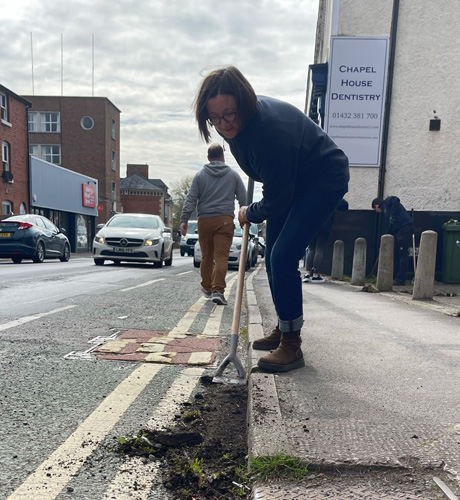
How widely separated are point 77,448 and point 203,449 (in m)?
0.51

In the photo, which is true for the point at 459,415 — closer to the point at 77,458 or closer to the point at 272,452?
the point at 272,452

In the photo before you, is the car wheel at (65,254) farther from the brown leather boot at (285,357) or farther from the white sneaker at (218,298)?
the brown leather boot at (285,357)

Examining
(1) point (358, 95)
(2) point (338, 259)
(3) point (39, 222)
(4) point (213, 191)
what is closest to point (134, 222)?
(3) point (39, 222)

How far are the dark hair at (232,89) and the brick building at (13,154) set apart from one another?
24.9 m

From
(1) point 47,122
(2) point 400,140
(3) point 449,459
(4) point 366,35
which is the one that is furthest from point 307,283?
(1) point 47,122

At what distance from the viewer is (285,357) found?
2.92m

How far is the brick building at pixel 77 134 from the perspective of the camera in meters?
45.1

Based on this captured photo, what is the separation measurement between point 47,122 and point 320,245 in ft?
141

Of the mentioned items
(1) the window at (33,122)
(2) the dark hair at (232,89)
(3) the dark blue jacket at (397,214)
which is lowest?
(3) the dark blue jacket at (397,214)

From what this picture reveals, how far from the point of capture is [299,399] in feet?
7.81

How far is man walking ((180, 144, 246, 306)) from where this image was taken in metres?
6.35

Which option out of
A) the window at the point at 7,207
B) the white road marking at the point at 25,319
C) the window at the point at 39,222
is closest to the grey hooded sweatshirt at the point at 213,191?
the white road marking at the point at 25,319

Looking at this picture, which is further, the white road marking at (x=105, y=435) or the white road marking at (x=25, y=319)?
the white road marking at (x=25, y=319)

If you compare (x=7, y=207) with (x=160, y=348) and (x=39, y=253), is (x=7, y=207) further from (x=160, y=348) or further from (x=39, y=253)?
(x=160, y=348)
